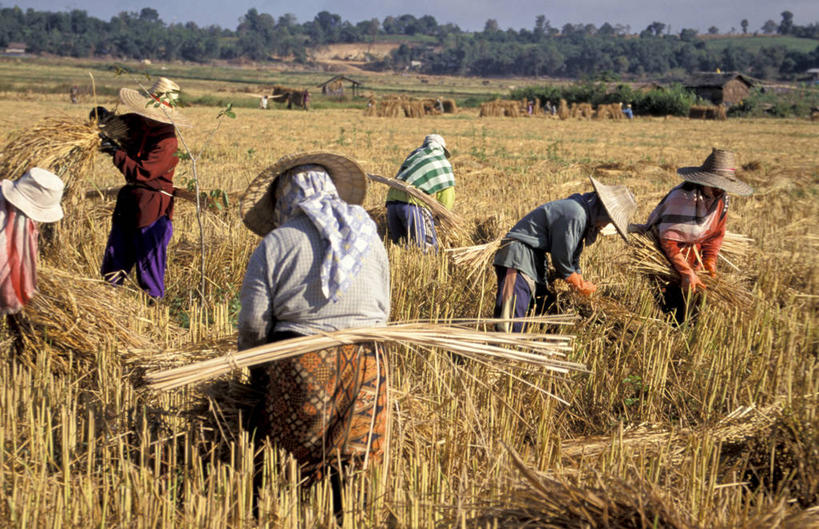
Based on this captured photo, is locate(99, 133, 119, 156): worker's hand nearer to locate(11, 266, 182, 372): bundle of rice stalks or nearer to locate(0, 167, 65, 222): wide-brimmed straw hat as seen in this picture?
locate(11, 266, 182, 372): bundle of rice stalks

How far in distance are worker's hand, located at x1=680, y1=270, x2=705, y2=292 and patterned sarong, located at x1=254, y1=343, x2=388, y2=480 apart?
9.29ft

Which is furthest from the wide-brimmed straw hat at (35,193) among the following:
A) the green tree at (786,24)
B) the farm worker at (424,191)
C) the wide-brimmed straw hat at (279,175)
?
the green tree at (786,24)

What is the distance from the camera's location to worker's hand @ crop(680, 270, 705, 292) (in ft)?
15.7

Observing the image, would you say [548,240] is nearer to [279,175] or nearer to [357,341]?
[279,175]

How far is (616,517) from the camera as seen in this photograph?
7.04 feet

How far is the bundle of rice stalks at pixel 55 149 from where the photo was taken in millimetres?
4627

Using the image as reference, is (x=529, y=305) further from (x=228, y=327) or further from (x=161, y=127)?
(x=161, y=127)

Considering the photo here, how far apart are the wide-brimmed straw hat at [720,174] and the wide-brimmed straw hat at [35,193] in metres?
3.67

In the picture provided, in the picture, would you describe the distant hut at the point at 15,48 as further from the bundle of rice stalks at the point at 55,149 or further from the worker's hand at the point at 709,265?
the worker's hand at the point at 709,265

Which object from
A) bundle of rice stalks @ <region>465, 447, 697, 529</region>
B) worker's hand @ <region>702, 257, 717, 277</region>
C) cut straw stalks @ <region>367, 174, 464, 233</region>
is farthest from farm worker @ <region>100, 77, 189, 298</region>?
worker's hand @ <region>702, 257, 717, 277</region>

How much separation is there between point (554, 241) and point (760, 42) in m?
179

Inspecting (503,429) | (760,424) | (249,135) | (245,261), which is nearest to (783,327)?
(760,424)

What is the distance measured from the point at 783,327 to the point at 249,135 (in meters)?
17.8

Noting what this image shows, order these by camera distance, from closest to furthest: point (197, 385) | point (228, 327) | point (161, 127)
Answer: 1. point (197, 385)
2. point (228, 327)
3. point (161, 127)
